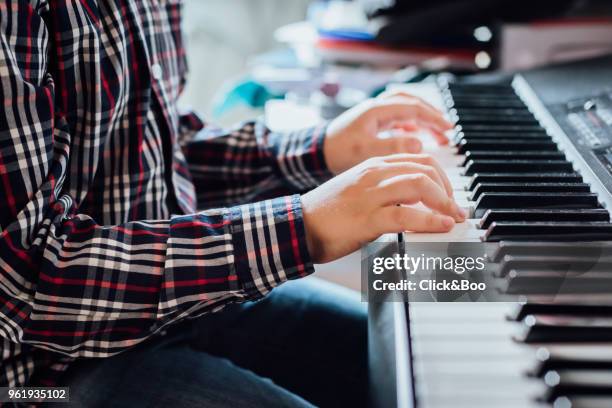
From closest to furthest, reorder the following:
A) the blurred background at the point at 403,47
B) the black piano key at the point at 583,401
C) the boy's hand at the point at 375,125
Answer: the black piano key at the point at 583,401
the boy's hand at the point at 375,125
the blurred background at the point at 403,47

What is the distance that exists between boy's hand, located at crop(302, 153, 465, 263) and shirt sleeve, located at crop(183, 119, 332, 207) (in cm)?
28

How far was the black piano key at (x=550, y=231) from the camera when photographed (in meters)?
0.58

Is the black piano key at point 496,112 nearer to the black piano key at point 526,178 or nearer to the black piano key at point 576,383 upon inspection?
the black piano key at point 526,178

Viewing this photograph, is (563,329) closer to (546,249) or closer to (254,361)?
(546,249)

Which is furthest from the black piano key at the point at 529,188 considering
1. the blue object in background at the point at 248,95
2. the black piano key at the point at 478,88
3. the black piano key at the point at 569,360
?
the blue object in background at the point at 248,95

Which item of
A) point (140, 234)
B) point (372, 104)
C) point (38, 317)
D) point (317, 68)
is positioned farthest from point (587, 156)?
point (317, 68)

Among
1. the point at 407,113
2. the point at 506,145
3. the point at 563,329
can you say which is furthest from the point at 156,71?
the point at 563,329

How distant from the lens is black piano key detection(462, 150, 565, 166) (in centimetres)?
75

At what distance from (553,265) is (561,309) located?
60 mm

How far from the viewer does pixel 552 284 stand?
53cm

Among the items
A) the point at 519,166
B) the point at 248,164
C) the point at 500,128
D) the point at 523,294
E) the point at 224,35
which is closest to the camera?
the point at 523,294

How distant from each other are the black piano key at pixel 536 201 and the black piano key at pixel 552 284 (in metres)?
0.12

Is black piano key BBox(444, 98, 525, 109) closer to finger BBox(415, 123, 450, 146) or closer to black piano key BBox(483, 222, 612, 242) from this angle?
finger BBox(415, 123, 450, 146)

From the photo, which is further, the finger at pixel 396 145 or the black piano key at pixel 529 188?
the finger at pixel 396 145
